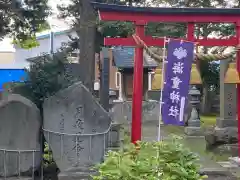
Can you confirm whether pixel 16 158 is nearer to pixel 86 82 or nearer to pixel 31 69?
pixel 31 69

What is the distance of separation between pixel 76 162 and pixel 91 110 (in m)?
0.87

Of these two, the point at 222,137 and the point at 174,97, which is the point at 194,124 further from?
the point at 174,97

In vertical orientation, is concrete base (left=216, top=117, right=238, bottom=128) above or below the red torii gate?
below

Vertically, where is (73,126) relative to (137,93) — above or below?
below

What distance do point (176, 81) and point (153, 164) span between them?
2.75 meters

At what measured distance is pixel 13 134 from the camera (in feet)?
20.9

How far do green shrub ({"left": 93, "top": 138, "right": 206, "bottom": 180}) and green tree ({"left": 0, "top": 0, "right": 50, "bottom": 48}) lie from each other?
8402mm

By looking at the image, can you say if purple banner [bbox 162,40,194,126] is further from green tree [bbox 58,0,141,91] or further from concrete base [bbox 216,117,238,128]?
concrete base [bbox 216,117,238,128]

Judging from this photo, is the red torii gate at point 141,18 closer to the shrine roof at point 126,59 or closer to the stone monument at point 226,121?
the stone monument at point 226,121

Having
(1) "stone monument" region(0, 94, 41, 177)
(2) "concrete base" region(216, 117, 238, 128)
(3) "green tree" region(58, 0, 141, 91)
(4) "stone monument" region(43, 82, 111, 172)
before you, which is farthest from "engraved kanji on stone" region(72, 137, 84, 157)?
(2) "concrete base" region(216, 117, 238, 128)

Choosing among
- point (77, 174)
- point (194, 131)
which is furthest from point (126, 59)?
point (77, 174)

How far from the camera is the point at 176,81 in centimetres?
627

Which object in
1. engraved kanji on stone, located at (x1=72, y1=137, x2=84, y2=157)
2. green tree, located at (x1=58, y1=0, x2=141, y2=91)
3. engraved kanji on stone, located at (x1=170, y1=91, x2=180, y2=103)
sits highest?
green tree, located at (x1=58, y1=0, x2=141, y2=91)

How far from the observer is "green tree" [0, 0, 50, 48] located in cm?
1129
